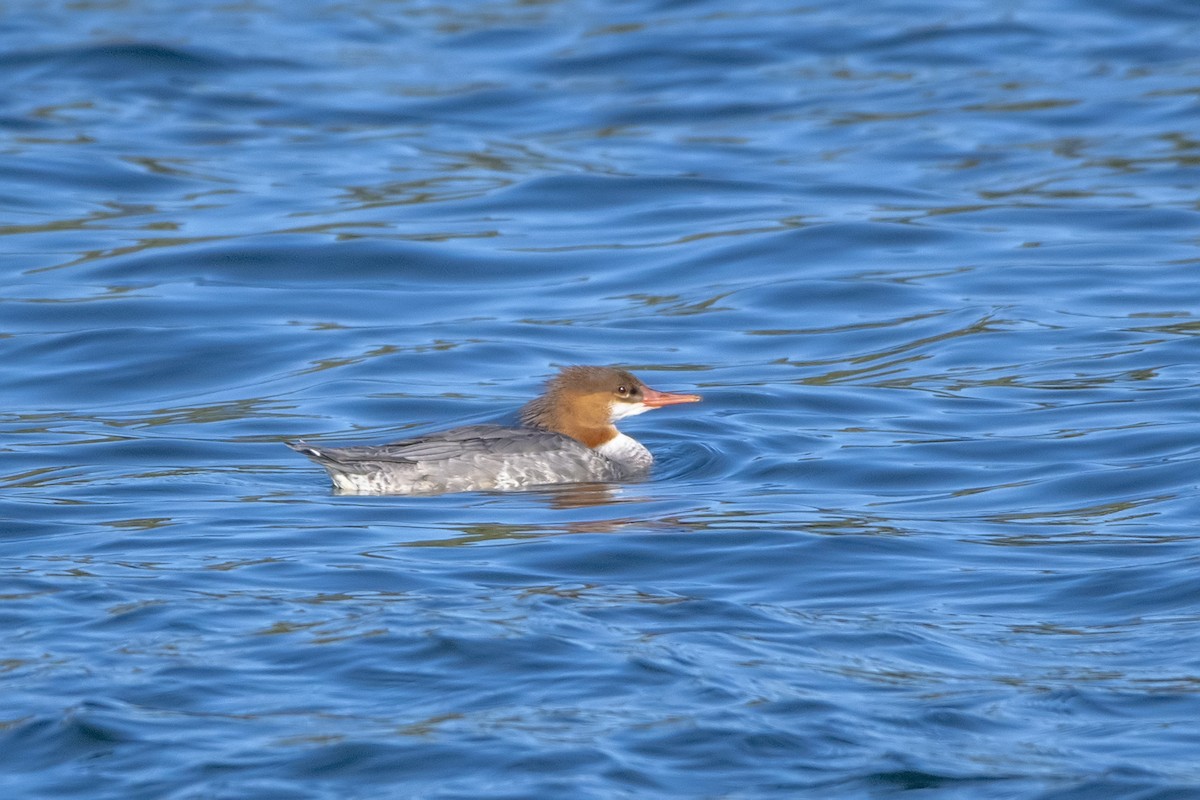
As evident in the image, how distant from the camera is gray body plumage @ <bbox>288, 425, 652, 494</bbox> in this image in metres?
9.00

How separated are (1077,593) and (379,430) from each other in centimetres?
449

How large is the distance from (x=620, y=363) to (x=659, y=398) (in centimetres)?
176

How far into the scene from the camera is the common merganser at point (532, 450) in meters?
9.05

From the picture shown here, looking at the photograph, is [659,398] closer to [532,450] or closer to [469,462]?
[532,450]

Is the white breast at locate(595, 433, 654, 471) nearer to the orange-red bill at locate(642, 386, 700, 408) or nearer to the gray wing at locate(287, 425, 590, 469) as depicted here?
the orange-red bill at locate(642, 386, 700, 408)

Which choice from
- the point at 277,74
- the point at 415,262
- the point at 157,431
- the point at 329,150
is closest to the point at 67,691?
the point at 157,431

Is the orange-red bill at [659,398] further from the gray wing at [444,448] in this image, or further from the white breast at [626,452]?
the gray wing at [444,448]

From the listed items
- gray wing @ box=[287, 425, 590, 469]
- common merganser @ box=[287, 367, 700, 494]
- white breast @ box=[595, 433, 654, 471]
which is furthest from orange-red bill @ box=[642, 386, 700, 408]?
gray wing @ box=[287, 425, 590, 469]

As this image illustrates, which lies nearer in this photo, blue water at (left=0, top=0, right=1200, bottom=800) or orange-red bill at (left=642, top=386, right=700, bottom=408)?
blue water at (left=0, top=0, right=1200, bottom=800)

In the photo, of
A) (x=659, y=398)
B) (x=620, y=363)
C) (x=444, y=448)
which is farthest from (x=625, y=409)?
(x=620, y=363)

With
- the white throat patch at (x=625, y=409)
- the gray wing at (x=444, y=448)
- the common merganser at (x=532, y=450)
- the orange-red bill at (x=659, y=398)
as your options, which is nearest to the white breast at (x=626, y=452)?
the common merganser at (x=532, y=450)

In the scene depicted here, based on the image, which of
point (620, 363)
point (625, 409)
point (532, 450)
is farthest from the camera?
point (620, 363)

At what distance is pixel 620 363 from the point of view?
1188cm

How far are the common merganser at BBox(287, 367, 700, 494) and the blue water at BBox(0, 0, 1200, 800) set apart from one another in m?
0.18
